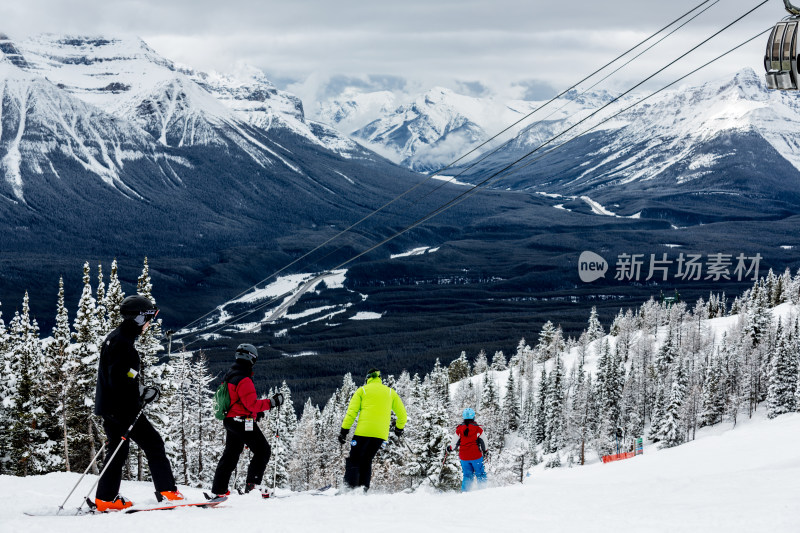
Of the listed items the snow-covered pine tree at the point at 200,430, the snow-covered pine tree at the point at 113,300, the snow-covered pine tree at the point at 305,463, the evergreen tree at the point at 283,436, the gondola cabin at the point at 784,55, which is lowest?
the snow-covered pine tree at the point at 305,463

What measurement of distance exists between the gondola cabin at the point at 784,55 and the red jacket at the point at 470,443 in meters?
8.97

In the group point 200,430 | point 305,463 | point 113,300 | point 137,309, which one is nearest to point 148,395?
point 137,309

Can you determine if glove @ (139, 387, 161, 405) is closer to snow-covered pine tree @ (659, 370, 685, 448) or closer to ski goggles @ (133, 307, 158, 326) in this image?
ski goggles @ (133, 307, 158, 326)

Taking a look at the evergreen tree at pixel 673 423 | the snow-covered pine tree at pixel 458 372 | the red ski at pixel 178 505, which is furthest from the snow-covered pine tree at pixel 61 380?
the snow-covered pine tree at pixel 458 372

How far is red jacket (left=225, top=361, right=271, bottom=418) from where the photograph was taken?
35.2ft

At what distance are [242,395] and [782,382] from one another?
6608 centimetres

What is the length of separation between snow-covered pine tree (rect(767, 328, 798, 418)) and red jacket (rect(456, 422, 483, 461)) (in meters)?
58.2

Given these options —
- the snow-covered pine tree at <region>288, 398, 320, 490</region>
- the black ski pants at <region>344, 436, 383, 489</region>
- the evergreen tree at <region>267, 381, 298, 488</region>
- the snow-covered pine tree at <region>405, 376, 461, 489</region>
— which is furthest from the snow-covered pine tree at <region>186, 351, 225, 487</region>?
the black ski pants at <region>344, 436, 383, 489</region>

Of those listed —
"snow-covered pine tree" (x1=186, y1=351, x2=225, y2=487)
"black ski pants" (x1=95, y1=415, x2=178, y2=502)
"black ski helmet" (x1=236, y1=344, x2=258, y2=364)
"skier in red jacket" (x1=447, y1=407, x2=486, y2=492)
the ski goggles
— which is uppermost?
the ski goggles

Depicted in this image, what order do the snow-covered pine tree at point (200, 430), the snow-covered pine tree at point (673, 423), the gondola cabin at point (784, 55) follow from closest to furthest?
1. the gondola cabin at point (784, 55)
2. the snow-covered pine tree at point (200, 430)
3. the snow-covered pine tree at point (673, 423)

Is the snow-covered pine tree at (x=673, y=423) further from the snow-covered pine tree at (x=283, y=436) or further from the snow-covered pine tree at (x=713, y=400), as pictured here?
the snow-covered pine tree at (x=283, y=436)

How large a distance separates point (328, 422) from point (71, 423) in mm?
38492

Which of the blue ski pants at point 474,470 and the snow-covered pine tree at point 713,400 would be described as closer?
the blue ski pants at point 474,470

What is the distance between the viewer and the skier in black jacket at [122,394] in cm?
923
